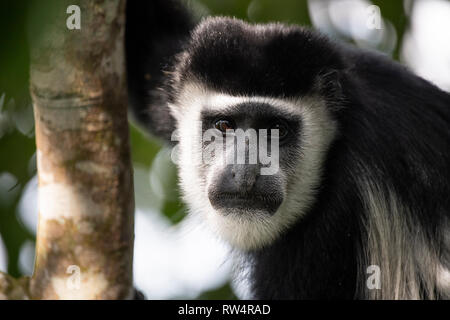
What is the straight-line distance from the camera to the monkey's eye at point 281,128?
2.90 m

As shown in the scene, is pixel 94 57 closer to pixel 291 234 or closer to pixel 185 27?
pixel 291 234

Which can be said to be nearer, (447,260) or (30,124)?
(30,124)

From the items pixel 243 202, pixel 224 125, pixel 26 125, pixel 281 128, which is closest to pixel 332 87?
pixel 281 128

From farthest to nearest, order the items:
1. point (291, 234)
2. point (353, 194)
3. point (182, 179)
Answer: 1. point (182, 179)
2. point (291, 234)
3. point (353, 194)

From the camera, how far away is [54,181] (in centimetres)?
213

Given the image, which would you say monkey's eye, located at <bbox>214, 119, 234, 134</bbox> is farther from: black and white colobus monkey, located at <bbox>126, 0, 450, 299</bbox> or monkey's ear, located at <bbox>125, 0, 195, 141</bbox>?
monkey's ear, located at <bbox>125, 0, 195, 141</bbox>

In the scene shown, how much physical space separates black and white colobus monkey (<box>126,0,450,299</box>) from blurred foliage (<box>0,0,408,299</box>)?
3.02ft

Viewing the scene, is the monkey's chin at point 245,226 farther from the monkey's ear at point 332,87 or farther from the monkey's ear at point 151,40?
the monkey's ear at point 151,40

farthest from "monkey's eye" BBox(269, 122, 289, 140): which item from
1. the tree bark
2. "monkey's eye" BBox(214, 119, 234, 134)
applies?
the tree bark

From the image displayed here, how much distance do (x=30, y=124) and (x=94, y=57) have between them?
38 cm

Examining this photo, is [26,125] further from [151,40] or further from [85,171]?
[151,40]

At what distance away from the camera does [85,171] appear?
212 centimetres

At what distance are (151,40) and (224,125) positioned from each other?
1.19 meters
